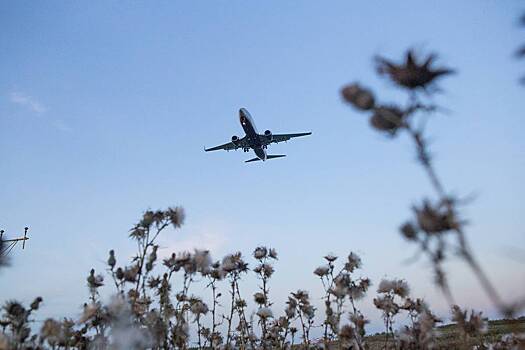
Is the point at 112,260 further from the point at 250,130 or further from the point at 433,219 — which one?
the point at 250,130

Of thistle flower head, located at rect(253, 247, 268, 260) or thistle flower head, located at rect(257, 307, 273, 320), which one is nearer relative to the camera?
thistle flower head, located at rect(257, 307, 273, 320)

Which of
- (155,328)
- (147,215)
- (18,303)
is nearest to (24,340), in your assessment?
(18,303)

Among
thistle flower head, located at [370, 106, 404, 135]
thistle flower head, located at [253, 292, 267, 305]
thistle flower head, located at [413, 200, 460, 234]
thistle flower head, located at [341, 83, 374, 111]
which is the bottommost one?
thistle flower head, located at [413, 200, 460, 234]

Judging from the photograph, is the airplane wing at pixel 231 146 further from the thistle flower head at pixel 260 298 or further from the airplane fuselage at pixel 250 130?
the thistle flower head at pixel 260 298

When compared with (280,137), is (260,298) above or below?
below

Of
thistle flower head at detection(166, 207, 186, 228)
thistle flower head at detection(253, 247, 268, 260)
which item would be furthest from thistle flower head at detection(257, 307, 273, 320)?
thistle flower head at detection(166, 207, 186, 228)

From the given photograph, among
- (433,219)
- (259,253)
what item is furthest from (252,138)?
(433,219)

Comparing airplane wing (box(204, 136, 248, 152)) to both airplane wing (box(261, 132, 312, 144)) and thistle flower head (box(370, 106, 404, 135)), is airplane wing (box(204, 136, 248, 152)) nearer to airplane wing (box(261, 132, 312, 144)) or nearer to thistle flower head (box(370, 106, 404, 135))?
airplane wing (box(261, 132, 312, 144))

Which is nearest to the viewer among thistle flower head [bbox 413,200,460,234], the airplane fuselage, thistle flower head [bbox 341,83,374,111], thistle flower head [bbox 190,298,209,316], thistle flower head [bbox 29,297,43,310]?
thistle flower head [bbox 413,200,460,234]

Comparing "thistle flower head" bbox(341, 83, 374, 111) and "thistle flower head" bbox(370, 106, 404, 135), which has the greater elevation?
"thistle flower head" bbox(341, 83, 374, 111)

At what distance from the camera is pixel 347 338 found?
614 centimetres

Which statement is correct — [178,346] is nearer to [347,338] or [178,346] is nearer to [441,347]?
[347,338]

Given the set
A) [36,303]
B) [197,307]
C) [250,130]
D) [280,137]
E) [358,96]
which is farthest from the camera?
[280,137]

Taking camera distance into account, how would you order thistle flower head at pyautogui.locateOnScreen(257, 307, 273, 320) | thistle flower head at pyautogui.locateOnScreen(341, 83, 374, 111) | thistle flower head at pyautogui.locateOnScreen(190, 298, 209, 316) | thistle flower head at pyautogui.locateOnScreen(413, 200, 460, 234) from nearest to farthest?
1. thistle flower head at pyautogui.locateOnScreen(413, 200, 460, 234)
2. thistle flower head at pyautogui.locateOnScreen(341, 83, 374, 111)
3. thistle flower head at pyautogui.locateOnScreen(190, 298, 209, 316)
4. thistle flower head at pyautogui.locateOnScreen(257, 307, 273, 320)
